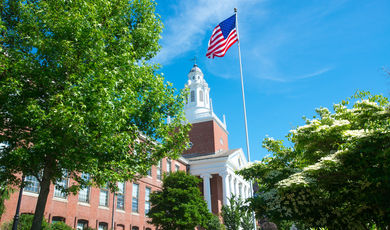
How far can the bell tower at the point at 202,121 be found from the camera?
161 ft

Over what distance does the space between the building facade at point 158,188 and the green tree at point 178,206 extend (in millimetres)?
3311

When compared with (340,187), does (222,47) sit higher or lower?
higher

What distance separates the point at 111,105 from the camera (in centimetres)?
975

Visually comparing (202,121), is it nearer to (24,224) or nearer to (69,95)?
(24,224)

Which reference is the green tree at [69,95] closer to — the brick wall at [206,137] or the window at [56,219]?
the window at [56,219]

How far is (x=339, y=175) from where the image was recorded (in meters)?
11.4

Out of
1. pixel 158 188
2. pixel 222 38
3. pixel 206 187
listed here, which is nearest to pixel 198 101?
pixel 206 187

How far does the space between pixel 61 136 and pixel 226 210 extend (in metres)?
22.0

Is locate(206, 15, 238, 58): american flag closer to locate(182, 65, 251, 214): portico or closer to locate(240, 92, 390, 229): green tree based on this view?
locate(240, 92, 390, 229): green tree

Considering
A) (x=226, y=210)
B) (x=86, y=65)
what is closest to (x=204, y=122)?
(x=226, y=210)

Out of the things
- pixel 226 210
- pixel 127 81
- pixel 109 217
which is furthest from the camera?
pixel 226 210

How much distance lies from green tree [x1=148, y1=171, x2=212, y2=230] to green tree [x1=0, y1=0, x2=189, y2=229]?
10.6m

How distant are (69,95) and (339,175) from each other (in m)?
9.66

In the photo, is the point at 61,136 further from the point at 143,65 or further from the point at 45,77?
the point at 143,65
